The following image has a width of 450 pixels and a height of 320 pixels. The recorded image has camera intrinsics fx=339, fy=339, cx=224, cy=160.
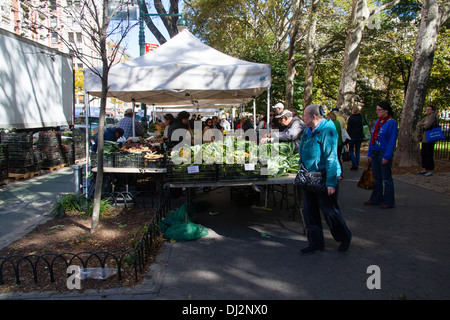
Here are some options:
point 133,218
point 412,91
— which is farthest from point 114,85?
point 412,91

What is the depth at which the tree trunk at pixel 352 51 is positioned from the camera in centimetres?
1177

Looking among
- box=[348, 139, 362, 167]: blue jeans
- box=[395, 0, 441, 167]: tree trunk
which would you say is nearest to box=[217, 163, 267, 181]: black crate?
box=[348, 139, 362, 167]: blue jeans

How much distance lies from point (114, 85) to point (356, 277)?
16.1ft

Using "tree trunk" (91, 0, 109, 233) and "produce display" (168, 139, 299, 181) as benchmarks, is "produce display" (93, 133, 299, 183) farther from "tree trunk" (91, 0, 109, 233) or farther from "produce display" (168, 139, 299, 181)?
"tree trunk" (91, 0, 109, 233)

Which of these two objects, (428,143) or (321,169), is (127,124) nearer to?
(321,169)

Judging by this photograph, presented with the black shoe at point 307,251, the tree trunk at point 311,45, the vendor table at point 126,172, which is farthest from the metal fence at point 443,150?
the vendor table at point 126,172

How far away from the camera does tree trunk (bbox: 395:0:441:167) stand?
9969mm

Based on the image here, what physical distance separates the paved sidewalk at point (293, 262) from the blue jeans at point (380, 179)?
0.30 m

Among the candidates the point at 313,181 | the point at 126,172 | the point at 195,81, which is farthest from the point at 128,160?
the point at 313,181

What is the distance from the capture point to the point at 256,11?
2419 centimetres

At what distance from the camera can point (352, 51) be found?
1219 centimetres

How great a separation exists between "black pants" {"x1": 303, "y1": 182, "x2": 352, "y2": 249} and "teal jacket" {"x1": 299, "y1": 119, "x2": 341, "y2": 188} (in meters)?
0.31

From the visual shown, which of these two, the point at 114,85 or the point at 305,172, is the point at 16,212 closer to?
the point at 114,85

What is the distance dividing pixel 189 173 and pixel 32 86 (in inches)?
338
